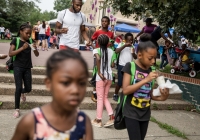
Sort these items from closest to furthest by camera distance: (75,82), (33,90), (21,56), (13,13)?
1. (75,82)
2. (21,56)
3. (33,90)
4. (13,13)

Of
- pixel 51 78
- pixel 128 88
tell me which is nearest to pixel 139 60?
pixel 128 88

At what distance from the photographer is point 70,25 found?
16.3 ft

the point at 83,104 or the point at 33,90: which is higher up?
the point at 33,90

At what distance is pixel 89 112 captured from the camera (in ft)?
18.9

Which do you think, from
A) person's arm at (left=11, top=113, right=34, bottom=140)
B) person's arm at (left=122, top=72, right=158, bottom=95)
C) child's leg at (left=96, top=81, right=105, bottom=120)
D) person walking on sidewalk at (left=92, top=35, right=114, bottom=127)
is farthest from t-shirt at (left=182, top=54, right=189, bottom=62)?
person's arm at (left=11, top=113, right=34, bottom=140)

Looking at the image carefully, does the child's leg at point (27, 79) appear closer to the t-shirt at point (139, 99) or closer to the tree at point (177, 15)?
the t-shirt at point (139, 99)

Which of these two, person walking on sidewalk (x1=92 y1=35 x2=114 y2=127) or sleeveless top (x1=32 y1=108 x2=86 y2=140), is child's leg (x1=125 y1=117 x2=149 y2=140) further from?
person walking on sidewalk (x1=92 y1=35 x2=114 y2=127)

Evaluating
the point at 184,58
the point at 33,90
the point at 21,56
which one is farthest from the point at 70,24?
the point at 184,58

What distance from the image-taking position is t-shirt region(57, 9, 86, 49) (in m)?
4.93

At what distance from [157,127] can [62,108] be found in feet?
13.1

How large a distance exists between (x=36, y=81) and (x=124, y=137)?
2928 mm

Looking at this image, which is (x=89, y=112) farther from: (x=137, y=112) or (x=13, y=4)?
(x=13, y=4)

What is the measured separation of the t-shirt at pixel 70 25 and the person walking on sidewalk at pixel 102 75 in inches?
17.8

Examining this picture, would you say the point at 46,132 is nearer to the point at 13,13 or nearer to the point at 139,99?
the point at 139,99
